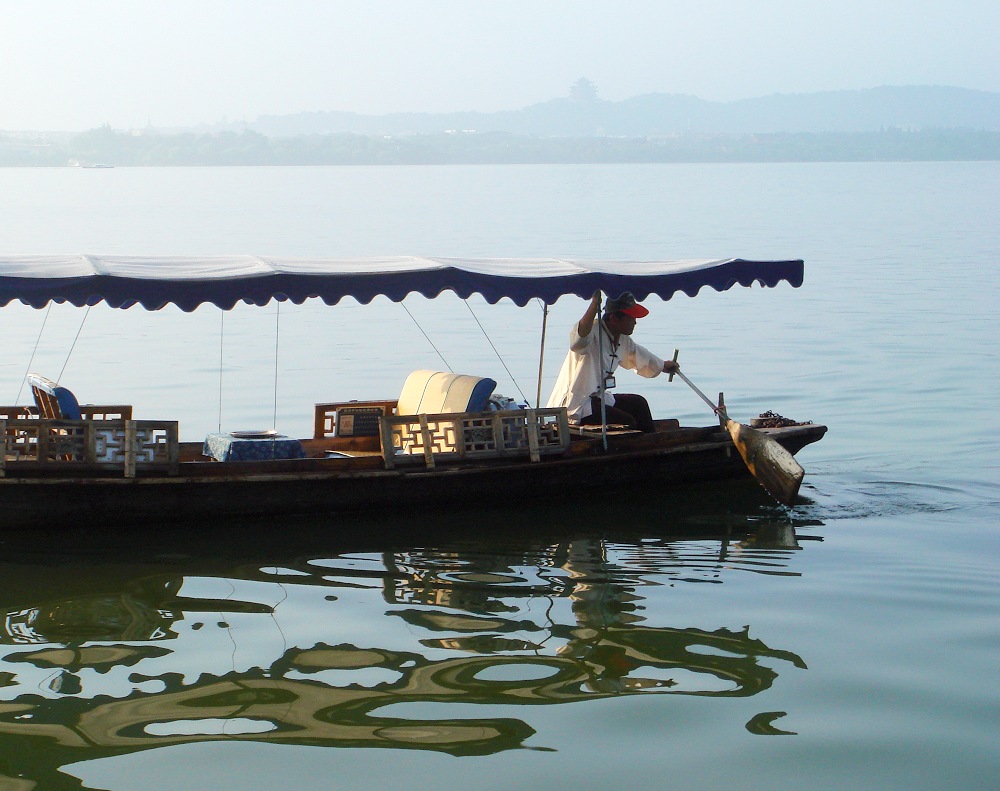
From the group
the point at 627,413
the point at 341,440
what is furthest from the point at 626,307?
the point at 341,440

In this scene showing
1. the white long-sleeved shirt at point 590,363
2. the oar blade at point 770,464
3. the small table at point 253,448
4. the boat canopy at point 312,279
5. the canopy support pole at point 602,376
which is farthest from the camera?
the white long-sleeved shirt at point 590,363

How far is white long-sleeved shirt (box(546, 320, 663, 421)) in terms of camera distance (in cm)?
851

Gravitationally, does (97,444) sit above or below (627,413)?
below

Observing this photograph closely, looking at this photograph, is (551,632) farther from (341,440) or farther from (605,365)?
(341,440)

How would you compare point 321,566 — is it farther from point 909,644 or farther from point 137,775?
point 909,644

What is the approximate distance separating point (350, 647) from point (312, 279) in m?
2.42

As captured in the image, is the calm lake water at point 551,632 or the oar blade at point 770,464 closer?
the calm lake water at point 551,632

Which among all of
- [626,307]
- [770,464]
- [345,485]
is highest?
[626,307]

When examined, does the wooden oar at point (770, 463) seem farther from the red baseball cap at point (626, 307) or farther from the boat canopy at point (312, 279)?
the boat canopy at point (312, 279)

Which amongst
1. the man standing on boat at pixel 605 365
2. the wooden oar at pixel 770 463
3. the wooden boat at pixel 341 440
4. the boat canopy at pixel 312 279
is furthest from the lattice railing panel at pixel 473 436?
the wooden oar at pixel 770 463

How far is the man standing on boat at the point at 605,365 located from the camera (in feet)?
27.8

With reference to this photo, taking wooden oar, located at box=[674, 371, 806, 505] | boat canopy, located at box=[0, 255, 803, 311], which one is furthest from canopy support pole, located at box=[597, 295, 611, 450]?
wooden oar, located at box=[674, 371, 806, 505]

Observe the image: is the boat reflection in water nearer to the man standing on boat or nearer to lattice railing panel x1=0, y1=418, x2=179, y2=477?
lattice railing panel x1=0, y1=418, x2=179, y2=477

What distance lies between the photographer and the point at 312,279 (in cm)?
741
